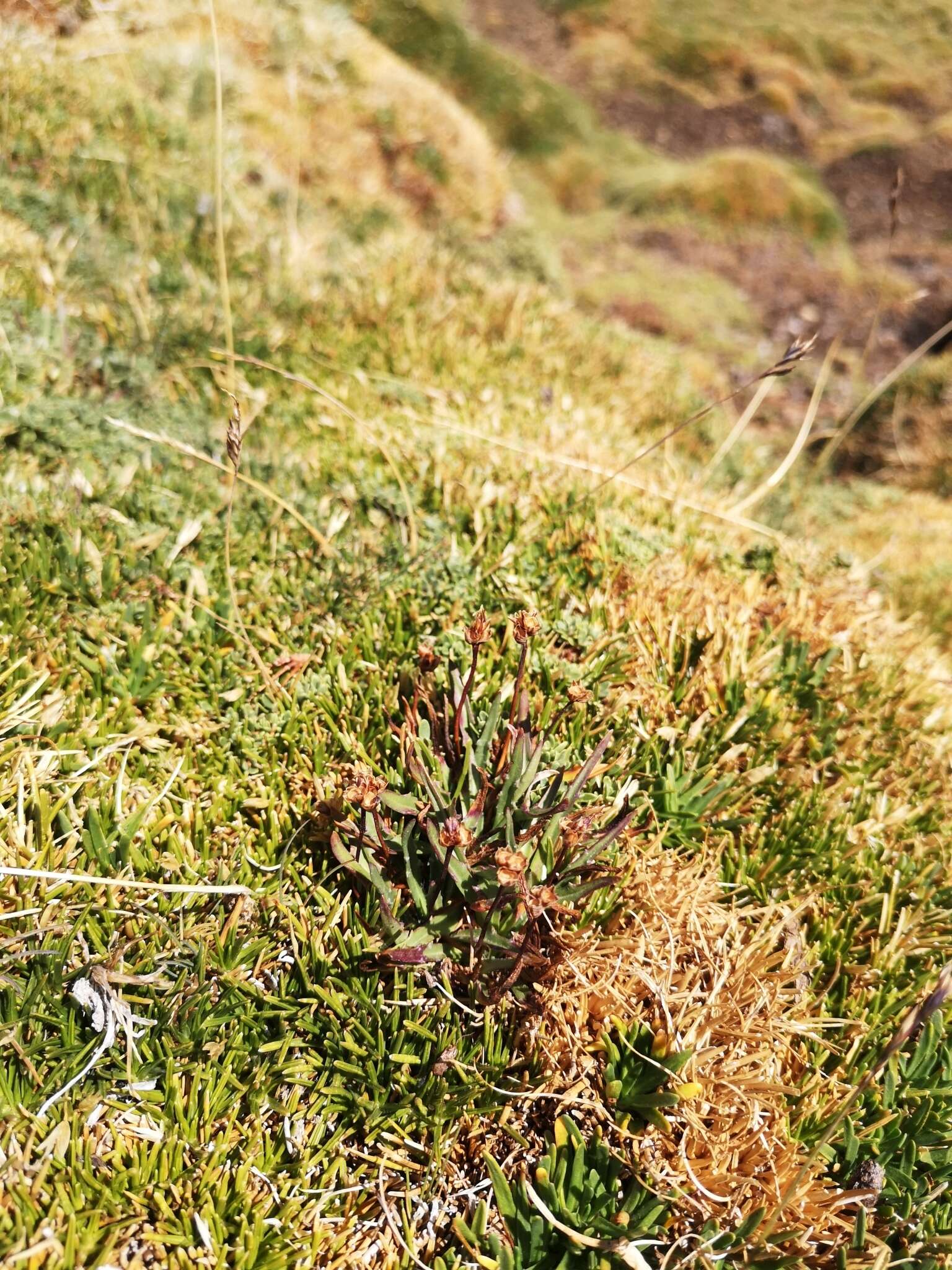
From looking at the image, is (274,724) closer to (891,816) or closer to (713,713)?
(713,713)

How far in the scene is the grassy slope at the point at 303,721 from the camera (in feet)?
5.95

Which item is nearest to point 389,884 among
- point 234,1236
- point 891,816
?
point 234,1236

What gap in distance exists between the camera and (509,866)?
1.74m

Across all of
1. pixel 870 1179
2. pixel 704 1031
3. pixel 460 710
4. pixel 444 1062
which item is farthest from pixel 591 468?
pixel 870 1179

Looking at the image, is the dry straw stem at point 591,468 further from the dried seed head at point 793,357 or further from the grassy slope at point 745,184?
the dried seed head at point 793,357

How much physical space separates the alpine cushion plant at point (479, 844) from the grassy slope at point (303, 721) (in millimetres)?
115

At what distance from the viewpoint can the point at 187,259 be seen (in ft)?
16.0

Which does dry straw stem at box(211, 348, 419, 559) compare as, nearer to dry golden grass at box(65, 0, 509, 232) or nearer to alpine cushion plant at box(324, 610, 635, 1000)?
alpine cushion plant at box(324, 610, 635, 1000)

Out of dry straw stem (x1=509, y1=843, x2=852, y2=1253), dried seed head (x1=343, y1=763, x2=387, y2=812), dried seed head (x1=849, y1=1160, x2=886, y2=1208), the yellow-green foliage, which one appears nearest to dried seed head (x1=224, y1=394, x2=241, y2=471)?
dried seed head (x1=343, y1=763, x2=387, y2=812)

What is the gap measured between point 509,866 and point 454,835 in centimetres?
17

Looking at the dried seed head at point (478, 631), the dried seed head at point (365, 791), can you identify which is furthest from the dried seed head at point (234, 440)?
the dried seed head at point (365, 791)

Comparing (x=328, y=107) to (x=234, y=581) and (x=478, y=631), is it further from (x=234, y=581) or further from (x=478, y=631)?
(x=478, y=631)

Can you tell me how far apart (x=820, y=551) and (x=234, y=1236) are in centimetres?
341

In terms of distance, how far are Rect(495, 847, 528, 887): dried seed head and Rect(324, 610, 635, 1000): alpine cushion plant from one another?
11 centimetres
